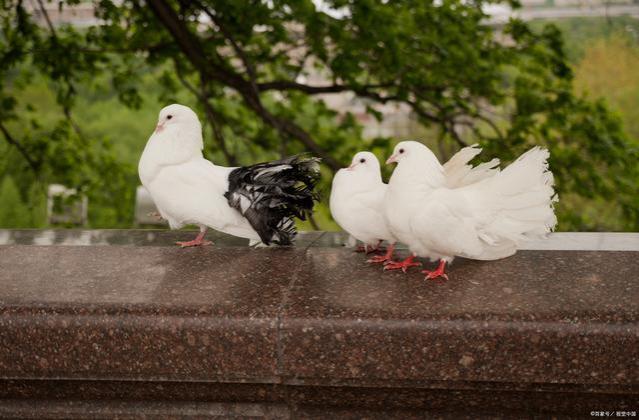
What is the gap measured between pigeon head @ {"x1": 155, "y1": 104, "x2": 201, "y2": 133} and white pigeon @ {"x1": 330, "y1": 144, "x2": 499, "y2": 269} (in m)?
0.79

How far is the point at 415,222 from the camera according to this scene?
271 centimetres

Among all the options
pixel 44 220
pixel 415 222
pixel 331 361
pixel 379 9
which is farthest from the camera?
pixel 44 220

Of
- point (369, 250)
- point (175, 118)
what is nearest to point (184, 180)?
point (175, 118)

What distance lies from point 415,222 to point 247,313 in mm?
820

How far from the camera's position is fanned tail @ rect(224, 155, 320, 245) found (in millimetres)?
3105

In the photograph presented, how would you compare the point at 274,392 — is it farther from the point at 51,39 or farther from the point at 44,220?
the point at 44,220

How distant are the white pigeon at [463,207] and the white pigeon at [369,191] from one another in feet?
0.50

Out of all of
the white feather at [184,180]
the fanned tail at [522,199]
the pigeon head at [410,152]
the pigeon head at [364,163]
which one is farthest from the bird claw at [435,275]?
the white feather at [184,180]

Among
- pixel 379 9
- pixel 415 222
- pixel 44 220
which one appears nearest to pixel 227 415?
pixel 415 222

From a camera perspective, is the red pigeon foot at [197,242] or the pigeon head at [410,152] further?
the red pigeon foot at [197,242]

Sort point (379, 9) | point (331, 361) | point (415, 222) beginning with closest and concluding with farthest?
1. point (331, 361)
2. point (415, 222)
3. point (379, 9)

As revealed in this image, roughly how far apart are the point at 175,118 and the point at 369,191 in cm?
102

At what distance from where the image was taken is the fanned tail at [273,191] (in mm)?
3105

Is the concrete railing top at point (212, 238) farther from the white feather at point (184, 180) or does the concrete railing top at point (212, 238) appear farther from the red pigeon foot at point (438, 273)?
the red pigeon foot at point (438, 273)
